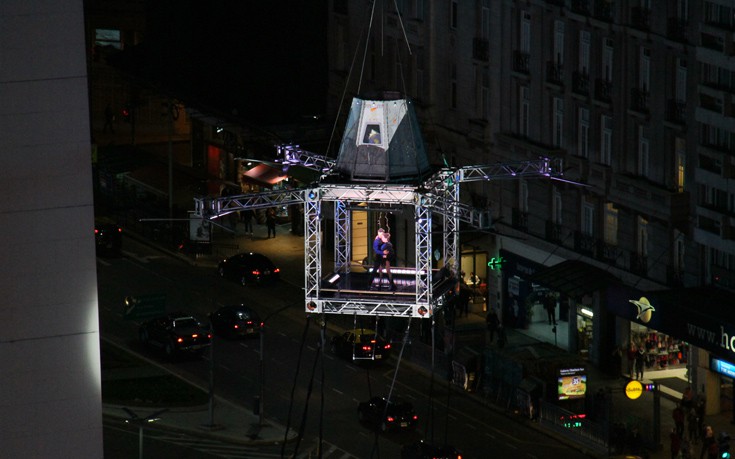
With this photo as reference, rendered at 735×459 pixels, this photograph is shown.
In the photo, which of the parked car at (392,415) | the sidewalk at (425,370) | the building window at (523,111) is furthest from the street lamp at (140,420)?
the building window at (523,111)

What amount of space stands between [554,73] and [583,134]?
3.73 metres

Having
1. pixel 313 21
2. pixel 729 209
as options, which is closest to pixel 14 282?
pixel 729 209

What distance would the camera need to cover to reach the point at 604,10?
83000mm

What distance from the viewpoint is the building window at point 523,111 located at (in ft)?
299

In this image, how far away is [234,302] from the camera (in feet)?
313

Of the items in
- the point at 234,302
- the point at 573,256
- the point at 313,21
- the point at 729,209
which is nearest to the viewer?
the point at 729,209

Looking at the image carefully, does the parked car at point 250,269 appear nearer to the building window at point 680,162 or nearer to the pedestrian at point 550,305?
the pedestrian at point 550,305

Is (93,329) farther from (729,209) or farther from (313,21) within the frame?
(313,21)

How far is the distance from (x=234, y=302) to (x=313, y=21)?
25291 millimetres

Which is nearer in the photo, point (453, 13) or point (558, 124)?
point (558, 124)

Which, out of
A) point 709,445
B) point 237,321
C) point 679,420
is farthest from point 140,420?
point 679,420

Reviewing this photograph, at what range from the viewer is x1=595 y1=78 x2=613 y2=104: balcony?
83.8 metres

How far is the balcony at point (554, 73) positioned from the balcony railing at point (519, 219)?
7.83 m

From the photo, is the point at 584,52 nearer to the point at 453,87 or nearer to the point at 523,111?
the point at 523,111
